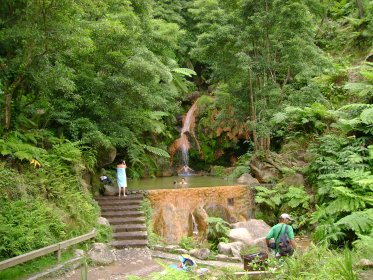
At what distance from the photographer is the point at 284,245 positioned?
6.61 meters

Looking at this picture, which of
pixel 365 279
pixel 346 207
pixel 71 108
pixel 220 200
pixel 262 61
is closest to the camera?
pixel 365 279

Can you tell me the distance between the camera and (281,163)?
1424 centimetres

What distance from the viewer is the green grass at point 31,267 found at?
22.3ft

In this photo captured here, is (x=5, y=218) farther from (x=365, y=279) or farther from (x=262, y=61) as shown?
(x=262, y=61)

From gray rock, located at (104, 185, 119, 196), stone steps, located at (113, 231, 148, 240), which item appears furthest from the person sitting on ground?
gray rock, located at (104, 185, 119, 196)

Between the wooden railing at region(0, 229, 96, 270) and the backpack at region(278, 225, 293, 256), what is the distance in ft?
14.5

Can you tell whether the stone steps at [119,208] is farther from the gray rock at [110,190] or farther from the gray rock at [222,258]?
the gray rock at [222,258]

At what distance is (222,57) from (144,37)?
314cm

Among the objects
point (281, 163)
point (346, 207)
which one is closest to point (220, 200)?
point (281, 163)

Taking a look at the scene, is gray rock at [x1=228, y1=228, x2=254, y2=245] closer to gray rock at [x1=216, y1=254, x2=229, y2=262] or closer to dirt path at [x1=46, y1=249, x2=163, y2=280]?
gray rock at [x1=216, y1=254, x2=229, y2=262]

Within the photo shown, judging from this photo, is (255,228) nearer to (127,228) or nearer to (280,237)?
(127,228)

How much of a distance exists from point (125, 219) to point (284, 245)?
18.3 ft

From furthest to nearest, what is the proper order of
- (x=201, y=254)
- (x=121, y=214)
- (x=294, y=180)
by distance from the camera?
(x=294, y=180)
(x=121, y=214)
(x=201, y=254)

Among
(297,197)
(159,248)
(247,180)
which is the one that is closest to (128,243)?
(159,248)
